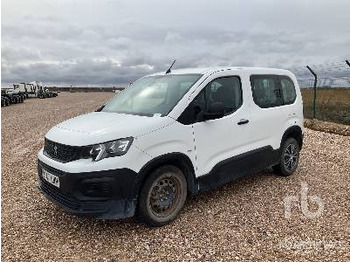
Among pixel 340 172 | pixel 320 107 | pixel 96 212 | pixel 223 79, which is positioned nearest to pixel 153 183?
pixel 96 212

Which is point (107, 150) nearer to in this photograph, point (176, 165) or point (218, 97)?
point (176, 165)

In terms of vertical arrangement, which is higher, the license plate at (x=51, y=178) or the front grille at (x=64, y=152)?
the front grille at (x=64, y=152)

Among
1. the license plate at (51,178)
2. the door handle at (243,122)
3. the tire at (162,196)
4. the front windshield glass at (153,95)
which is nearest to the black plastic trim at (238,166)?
the tire at (162,196)

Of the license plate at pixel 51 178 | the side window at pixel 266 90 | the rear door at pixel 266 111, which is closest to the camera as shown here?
the license plate at pixel 51 178

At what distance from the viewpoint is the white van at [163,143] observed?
3.70 m

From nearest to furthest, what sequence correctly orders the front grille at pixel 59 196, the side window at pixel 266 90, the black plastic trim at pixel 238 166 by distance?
1. the front grille at pixel 59 196
2. the black plastic trim at pixel 238 166
3. the side window at pixel 266 90

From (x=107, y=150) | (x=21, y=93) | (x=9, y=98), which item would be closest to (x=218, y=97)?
(x=107, y=150)

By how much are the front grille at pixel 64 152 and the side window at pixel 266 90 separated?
2779mm

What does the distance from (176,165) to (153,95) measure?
3.69ft

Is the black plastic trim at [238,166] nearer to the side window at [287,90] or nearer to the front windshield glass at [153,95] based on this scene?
the side window at [287,90]

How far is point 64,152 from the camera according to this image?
389 centimetres

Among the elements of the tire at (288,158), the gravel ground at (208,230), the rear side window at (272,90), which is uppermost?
the rear side window at (272,90)

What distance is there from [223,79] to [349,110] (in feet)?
32.1

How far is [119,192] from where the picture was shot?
369 cm
